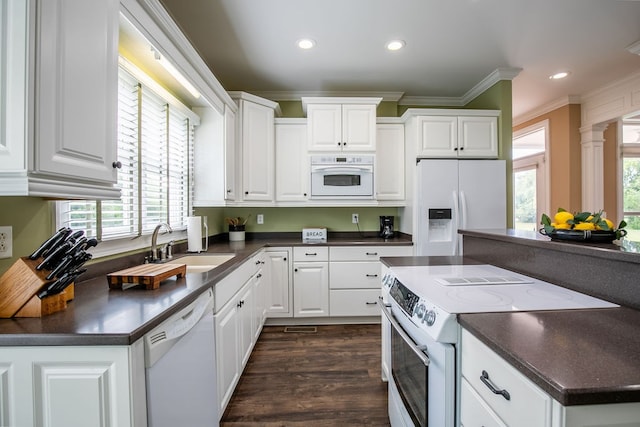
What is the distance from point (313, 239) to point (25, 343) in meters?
2.38

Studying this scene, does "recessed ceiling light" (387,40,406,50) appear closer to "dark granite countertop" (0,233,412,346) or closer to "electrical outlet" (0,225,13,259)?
"dark granite countertop" (0,233,412,346)

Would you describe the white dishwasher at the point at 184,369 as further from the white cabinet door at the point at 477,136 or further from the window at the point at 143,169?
the white cabinet door at the point at 477,136

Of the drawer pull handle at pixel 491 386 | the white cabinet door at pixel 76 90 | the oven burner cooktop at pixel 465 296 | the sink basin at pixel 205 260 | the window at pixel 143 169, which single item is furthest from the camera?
the sink basin at pixel 205 260

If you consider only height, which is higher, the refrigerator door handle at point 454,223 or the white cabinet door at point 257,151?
the white cabinet door at point 257,151

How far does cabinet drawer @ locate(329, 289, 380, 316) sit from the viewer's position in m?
2.87

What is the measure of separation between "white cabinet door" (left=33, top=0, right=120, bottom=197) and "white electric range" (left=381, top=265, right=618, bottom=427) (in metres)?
1.30

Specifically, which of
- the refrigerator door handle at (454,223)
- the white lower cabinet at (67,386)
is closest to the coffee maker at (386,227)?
the refrigerator door handle at (454,223)

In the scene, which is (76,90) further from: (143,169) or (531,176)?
(531,176)

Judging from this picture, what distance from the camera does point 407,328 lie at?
121cm

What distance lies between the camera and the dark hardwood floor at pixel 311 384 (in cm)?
163

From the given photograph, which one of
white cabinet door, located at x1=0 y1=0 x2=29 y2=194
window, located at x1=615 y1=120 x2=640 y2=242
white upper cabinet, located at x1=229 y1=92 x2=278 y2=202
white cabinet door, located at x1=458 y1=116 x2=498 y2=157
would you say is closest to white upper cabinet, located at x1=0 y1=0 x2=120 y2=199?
white cabinet door, located at x1=0 y1=0 x2=29 y2=194

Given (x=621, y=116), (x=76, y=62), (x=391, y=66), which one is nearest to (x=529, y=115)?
(x=621, y=116)

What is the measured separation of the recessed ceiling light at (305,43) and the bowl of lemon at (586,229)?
2.15 m

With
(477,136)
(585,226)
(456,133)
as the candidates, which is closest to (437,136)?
(456,133)
